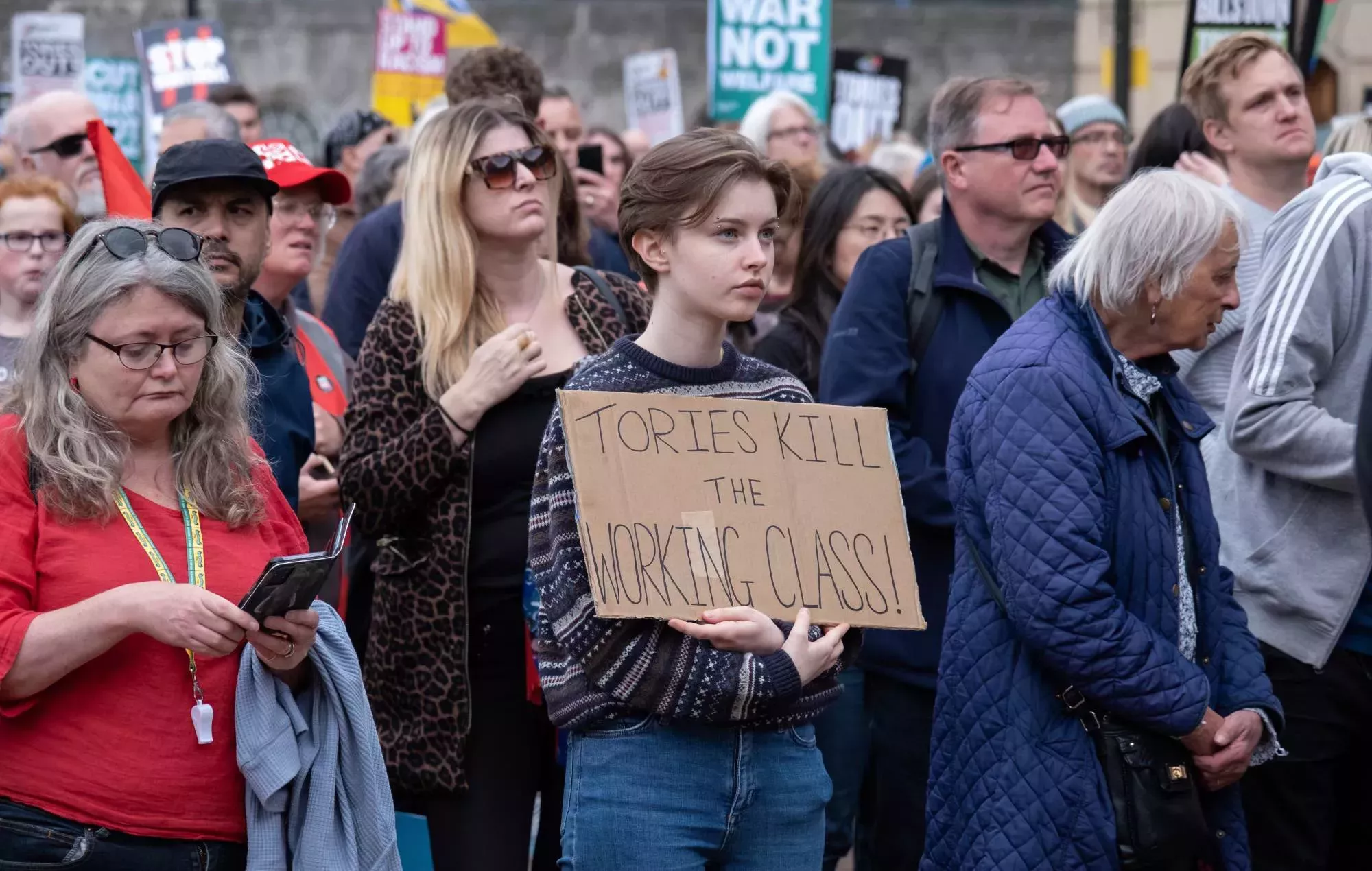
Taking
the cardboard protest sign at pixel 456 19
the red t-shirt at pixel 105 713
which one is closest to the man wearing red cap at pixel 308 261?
the red t-shirt at pixel 105 713

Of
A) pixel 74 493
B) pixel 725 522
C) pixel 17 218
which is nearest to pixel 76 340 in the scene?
pixel 74 493

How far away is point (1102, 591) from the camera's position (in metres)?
3.43

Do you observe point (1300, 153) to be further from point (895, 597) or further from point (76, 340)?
point (76, 340)

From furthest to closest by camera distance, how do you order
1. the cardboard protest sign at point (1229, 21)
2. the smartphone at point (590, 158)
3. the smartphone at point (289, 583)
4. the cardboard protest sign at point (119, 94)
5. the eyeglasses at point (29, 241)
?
1. the cardboard protest sign at point (119, 94)
2. the smartphone at point (590, 158)
3. the cardboard protest sign at point (1229, 21)
4. the eyeglasses at point (29, 241)
5. the smartphone at point (289, 583)

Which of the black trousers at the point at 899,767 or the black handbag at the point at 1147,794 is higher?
the black handbag at the point at 1147,794

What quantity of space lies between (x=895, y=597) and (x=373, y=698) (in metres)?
1.65

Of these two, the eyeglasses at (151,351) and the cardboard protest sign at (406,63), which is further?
the cardboard protest sign at (406,63)

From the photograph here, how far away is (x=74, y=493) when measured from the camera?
9.83 ft

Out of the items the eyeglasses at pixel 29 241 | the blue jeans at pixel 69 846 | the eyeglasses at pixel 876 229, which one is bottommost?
the blue jeans at pixel 69 846

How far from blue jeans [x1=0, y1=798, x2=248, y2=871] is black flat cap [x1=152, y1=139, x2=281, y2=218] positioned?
1720mm

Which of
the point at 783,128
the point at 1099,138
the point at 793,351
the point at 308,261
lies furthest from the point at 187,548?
the point at 1099,138

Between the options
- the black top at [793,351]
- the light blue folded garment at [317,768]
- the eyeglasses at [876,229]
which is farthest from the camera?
the eyeglasses at [876,229]

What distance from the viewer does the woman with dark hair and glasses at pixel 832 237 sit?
5.56 meters

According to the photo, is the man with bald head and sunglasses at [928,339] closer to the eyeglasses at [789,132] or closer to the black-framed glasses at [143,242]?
the black-framed glasses at [143,242]
